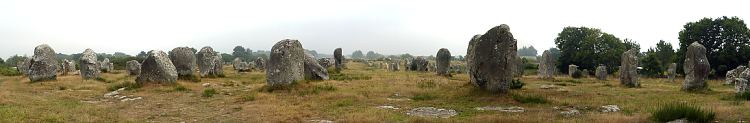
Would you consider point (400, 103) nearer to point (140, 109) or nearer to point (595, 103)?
point (595, 103)

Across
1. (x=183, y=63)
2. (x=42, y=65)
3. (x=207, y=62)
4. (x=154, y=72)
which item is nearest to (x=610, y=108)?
(x=154, y=72)

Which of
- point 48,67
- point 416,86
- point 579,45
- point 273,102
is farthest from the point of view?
point 579,45

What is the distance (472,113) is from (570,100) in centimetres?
457

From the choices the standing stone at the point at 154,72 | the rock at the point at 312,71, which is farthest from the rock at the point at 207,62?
the standing stone at the point at 154,72

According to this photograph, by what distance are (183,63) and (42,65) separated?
265 inches

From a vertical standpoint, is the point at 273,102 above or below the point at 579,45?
below

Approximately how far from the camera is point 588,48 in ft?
215

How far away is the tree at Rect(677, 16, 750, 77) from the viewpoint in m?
47.5

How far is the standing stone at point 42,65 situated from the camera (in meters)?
29.7

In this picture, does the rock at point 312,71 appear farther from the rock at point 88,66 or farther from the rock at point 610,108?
the rock at point 610,108

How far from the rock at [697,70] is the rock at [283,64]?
15940 mm

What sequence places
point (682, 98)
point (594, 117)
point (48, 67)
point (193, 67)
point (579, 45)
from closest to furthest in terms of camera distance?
point (594, 117) → point (682, 98) → point (48, 67) → point (193, 67) → point (579, 45)

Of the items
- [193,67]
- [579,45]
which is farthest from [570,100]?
[579,45]

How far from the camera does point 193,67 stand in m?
32.4
